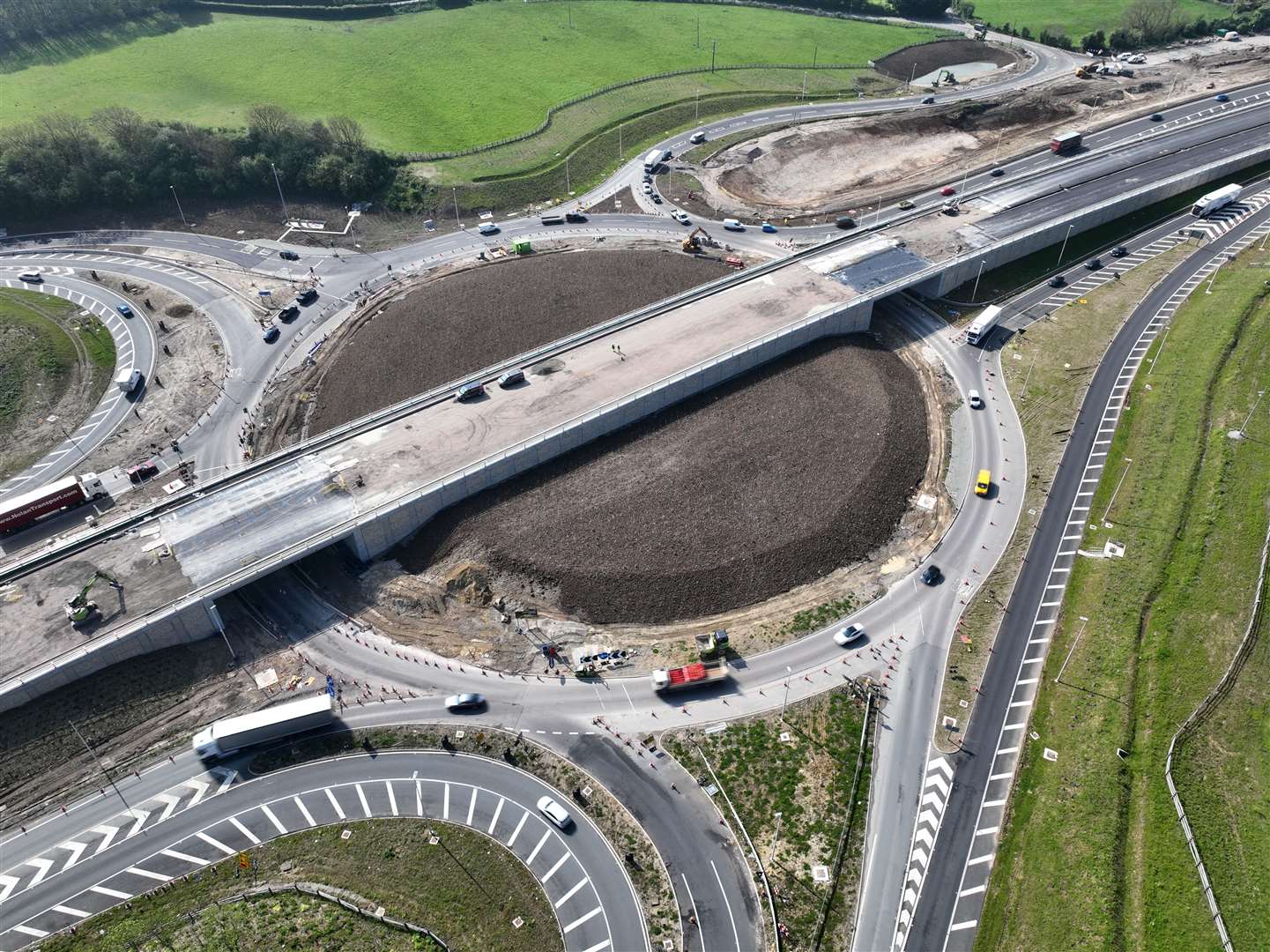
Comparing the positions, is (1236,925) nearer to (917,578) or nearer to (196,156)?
(917,578)

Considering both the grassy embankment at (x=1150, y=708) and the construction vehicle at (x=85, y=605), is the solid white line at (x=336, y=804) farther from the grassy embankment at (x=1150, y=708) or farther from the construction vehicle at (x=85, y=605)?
the grassy embankment at (x=1150, y=708)

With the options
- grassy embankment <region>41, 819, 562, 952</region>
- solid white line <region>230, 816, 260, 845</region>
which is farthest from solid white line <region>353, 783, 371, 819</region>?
solid white line <region>230, 816, 260, 845</region>

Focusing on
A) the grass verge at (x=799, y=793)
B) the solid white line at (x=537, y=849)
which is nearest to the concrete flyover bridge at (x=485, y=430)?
the solid white line at (x=537, y=849)

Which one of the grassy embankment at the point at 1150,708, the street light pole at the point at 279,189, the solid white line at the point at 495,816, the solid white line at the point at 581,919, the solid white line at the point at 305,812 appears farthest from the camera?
the street light pole at the point at 279,189

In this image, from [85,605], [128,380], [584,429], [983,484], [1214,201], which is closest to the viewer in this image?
[85,605]

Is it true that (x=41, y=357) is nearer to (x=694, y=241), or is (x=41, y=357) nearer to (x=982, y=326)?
(x=694, y=241)

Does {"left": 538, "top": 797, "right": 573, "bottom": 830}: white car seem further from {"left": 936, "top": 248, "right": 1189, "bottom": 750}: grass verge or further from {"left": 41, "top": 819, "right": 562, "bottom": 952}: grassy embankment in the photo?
{"left": 936, "top": 248, "right": 1189, "bottom": 750}: grass verge

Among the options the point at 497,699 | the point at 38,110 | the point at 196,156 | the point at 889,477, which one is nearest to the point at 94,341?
the point at 196,156

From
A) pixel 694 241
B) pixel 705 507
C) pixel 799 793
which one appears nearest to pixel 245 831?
pixel 799 793
